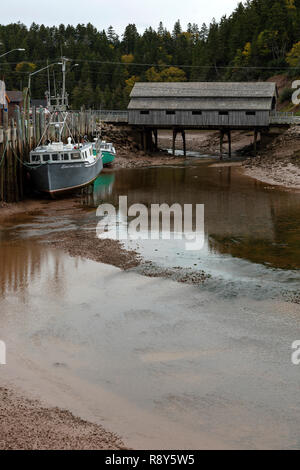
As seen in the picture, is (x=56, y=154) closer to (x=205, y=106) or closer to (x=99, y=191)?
(x=99, y=191)

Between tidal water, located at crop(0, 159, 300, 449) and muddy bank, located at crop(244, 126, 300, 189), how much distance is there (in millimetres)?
17164

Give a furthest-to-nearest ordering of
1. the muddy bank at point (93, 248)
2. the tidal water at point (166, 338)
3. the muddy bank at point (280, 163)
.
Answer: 1. the muddy bank at point (280, 163)
2. the muddy bank at point (93, 248)
3. the tidal water at point (166, 338)

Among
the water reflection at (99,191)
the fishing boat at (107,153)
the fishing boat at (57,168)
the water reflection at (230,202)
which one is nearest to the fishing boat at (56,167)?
the fishing boat at (57,168)

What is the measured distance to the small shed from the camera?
196 feet

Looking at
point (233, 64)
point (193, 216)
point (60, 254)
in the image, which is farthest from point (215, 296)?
point (233, 64)

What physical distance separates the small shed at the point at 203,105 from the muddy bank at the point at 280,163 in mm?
3937

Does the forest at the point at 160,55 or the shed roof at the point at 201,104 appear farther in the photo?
the forest at the point at 160,55

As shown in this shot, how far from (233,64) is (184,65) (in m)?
30.7

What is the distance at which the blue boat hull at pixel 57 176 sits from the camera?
3259 centimetres

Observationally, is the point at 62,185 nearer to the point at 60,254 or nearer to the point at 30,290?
the point at 60,254

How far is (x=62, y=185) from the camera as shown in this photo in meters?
33.6

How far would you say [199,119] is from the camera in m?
61.4

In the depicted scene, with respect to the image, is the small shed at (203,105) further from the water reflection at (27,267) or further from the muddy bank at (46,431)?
the muddy bank at (46,431)

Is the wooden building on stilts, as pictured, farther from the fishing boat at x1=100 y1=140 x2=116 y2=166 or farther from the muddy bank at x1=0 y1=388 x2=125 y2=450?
the muddy bank at x1=0 y1=388 x2=125 y2=450
